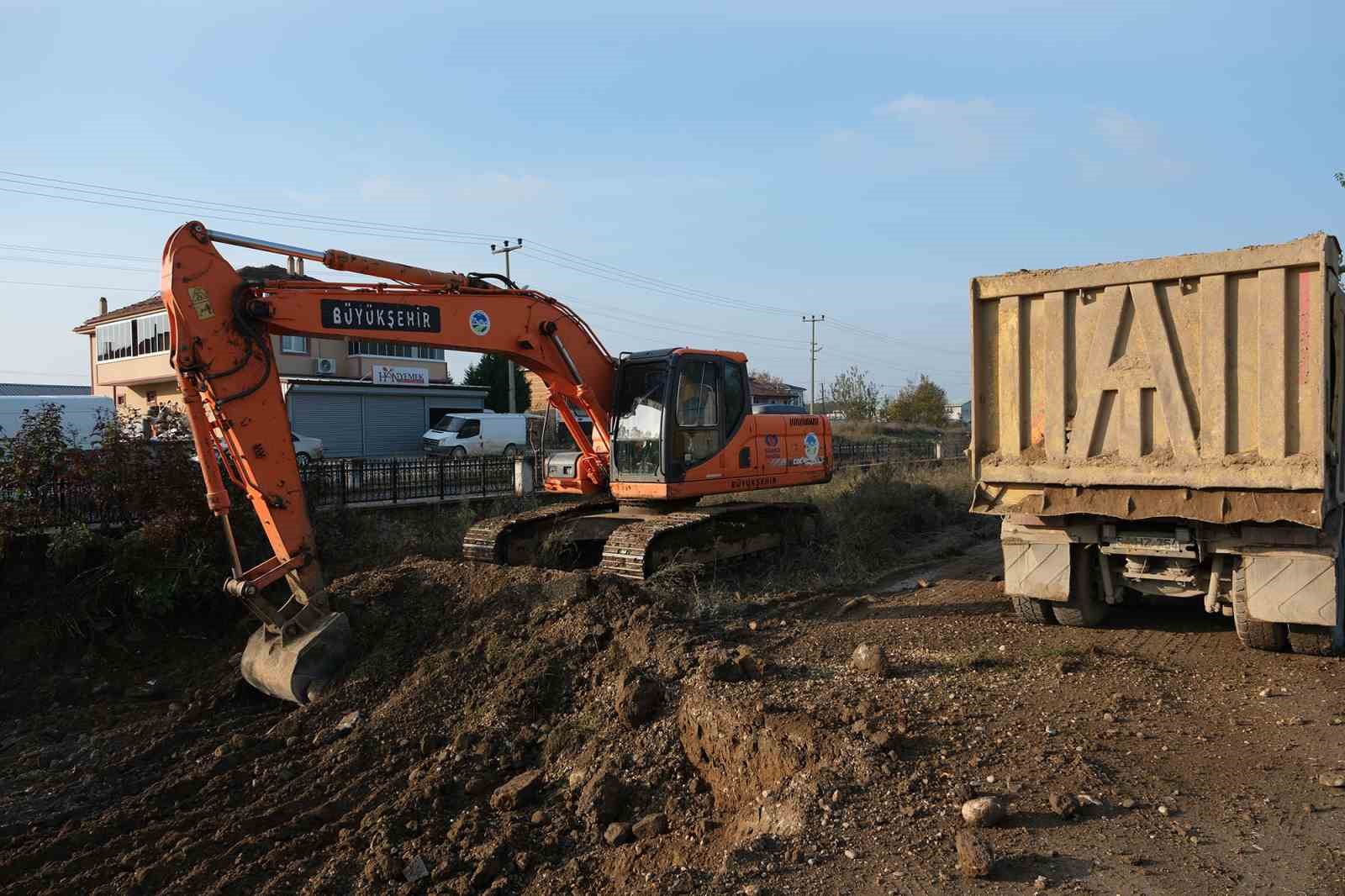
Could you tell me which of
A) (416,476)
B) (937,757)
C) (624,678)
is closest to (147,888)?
(624,678)

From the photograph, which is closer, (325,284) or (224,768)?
(224,768)

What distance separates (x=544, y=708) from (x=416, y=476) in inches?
372

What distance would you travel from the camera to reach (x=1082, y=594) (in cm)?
777

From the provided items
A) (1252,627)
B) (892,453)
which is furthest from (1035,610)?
(892,453)

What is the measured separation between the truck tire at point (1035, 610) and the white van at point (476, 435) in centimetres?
2264

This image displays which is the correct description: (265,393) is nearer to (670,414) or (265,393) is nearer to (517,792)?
(517,792)

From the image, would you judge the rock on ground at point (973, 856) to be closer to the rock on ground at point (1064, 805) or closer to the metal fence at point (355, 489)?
the rock on ground at point (1064, 805)

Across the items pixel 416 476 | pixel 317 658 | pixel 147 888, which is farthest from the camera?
pixel 416 476

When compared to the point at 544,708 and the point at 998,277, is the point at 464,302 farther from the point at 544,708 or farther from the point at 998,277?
the point at 998,277

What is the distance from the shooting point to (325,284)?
26.4ft

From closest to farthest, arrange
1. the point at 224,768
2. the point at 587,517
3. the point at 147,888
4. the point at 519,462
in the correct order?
the point at 147,888
the point at 224,768
the point at 587,517
the point at 519,462

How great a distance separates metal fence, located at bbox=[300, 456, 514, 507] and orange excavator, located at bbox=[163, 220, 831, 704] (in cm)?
298

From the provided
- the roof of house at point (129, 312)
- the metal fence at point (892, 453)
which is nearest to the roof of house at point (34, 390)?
the roof of house at point (129, 312)

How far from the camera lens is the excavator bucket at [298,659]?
7301 mm
